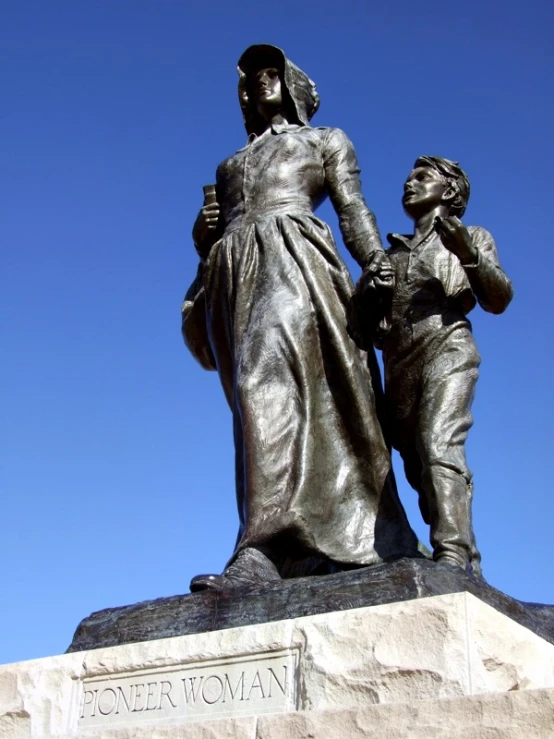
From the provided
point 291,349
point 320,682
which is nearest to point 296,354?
point 291,349

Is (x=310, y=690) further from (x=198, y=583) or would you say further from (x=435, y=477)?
(x=435, y=477)

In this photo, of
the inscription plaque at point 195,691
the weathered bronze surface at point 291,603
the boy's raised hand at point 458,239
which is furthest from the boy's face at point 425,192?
the inscription plaque at point 195,691

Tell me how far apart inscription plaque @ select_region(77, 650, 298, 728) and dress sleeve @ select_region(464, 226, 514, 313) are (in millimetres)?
2527

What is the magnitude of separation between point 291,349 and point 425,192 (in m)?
1.35

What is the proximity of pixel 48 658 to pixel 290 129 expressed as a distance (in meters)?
3.76

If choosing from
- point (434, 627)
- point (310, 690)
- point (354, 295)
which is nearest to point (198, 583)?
point (310, 690)

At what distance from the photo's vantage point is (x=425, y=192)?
6.93 m

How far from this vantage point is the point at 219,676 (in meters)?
5.02

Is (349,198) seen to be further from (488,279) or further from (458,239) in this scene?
(488,279)

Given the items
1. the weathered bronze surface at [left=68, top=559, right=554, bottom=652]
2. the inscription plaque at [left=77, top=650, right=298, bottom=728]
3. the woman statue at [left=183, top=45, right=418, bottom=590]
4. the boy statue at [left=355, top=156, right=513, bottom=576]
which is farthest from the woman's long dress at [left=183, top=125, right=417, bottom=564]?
the inscription plaque at [left=77, top=650, right=298, bottom=728]

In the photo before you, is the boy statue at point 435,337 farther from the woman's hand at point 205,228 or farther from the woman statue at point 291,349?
the woman's hand at point 205,228

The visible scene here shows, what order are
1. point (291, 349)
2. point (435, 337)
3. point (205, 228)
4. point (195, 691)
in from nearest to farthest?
point (195, 691), point (435, 337), point (291, 349), point (205, 228)

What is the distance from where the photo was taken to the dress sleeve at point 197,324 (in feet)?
24.3

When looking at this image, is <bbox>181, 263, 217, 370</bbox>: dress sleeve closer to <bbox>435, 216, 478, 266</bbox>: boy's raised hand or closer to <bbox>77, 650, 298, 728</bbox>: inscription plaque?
<bbox>435, 216, 478, 266</bbox>: boy's raised hand
